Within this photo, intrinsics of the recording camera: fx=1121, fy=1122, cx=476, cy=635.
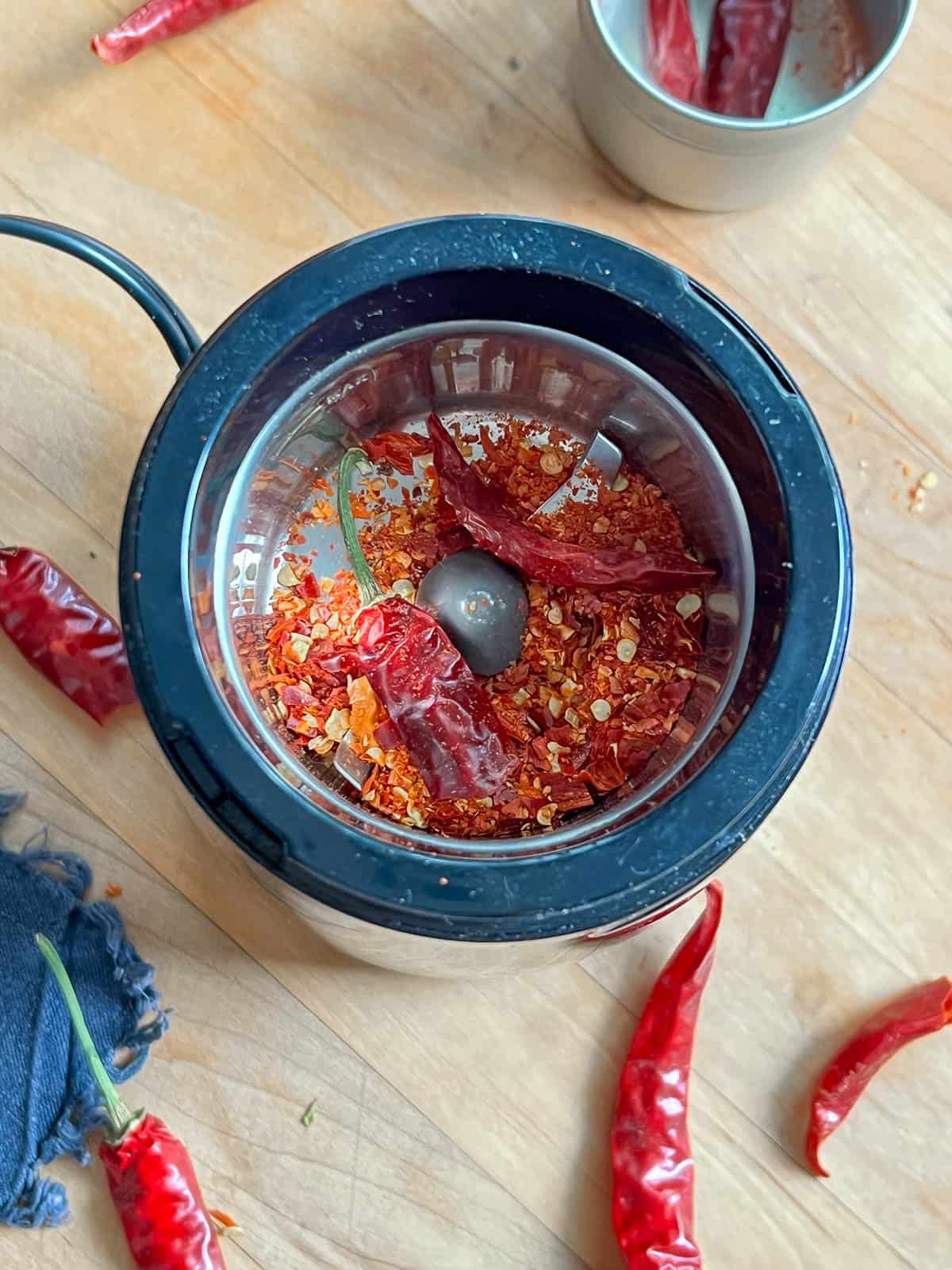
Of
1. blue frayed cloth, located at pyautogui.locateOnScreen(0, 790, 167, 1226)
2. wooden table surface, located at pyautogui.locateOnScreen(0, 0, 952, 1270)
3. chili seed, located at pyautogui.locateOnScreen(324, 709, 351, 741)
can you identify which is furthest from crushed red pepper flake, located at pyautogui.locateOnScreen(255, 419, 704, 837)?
blue frayed cloth, located at pyautogui.locateOnScreen(0, 790, 167, 1226)

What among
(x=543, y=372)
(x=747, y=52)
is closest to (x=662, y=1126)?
(x=543, y=372)

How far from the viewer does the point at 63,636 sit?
783 mm

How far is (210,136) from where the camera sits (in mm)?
847

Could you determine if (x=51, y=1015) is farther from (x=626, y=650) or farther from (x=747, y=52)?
(x=747, y=52)

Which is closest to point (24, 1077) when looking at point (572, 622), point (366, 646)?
point (366, 646)

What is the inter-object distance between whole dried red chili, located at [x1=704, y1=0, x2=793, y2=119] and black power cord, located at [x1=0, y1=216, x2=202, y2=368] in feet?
1.46

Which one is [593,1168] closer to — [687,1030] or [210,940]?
[687,1030]

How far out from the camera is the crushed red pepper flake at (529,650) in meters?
0.67

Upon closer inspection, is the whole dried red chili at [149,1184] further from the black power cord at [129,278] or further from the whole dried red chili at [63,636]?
the black power cord at [129,278]

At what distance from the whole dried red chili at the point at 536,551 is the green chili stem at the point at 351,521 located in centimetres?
6

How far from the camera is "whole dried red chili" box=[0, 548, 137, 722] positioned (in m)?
0.78

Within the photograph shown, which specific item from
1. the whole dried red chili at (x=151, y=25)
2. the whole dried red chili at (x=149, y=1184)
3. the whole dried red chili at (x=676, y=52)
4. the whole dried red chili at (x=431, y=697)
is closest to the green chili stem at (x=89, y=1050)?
the whole dried red chili at (x=149, y=1184)

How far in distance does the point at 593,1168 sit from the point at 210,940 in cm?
31

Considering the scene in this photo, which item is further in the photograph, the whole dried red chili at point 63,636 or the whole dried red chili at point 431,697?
A: the whole dried red chili at point 63,636
